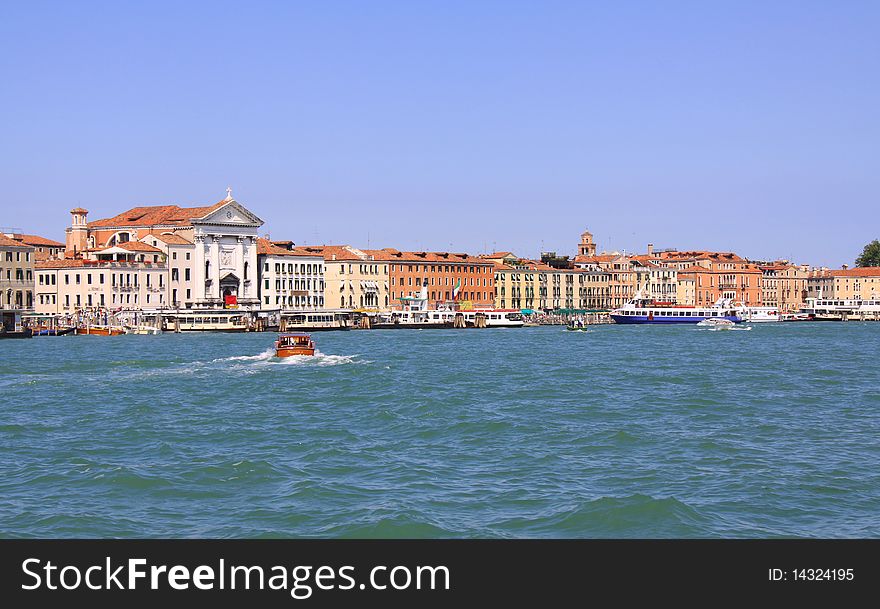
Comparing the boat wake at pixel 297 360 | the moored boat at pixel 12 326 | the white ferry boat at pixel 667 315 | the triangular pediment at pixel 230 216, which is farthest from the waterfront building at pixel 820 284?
the boat wake at pixel 297 360

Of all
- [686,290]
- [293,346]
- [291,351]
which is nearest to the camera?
[291,351]

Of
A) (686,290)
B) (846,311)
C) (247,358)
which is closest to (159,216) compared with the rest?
(247,358)

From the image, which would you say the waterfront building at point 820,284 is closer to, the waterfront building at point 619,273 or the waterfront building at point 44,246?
the waterfront building at point 619,273

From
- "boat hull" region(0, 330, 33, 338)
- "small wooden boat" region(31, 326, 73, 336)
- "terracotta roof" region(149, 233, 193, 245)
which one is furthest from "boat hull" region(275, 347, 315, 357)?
"terracotta roof" region(149, 233, 193, 245)

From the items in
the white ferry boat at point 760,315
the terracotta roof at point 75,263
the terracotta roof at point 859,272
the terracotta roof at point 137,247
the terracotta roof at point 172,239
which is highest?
the terracotta roof at point 172,239

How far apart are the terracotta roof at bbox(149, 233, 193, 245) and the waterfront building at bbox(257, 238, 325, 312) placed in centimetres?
707

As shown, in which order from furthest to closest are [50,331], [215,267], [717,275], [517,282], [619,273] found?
[717,275] → [619,273] → [517,282] → [215,267] → [50,331]

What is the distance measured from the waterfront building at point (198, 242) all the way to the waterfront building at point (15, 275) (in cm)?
1486

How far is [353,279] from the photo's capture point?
98.1 m

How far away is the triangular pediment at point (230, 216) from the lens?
85500 mm

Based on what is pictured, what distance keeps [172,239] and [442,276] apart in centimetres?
2731

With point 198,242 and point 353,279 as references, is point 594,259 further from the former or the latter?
point 198,242

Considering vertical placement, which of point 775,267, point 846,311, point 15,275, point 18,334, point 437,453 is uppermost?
point 775,267

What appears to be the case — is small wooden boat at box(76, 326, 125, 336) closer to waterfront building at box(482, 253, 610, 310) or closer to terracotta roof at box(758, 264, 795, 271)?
waterfront building at box(482, 253, 610, 310)
